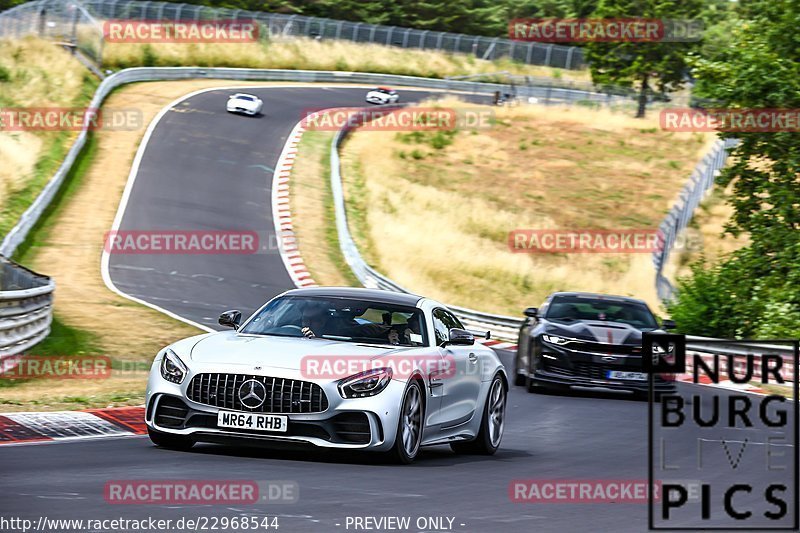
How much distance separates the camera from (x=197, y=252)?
3506 cm

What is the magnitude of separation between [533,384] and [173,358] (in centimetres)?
920

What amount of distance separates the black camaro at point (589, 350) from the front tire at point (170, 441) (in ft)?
27.8

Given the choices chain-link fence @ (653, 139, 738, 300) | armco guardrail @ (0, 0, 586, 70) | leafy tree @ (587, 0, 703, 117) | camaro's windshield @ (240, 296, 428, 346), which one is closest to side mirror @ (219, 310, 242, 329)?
camaro's windshield @ (240, 296, 428, 346)

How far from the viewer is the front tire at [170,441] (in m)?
10.0

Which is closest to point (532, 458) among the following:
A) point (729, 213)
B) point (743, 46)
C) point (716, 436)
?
point (716, 436)

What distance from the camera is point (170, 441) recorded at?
10125 mm

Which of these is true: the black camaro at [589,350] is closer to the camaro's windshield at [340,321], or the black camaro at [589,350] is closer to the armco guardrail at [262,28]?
the camaro's windshield at [340,321]

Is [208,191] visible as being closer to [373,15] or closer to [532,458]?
[532,458]

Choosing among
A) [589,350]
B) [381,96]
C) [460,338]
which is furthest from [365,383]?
[381,96]

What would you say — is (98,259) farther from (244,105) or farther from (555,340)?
(244,105)

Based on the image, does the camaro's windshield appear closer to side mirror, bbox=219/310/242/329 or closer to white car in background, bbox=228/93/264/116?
side mirror, bbox=219/310/242/329

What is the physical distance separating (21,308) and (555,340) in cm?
713

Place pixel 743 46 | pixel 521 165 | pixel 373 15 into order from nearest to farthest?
pixel 743 46 < pixel 521 165 < pixel 373 15

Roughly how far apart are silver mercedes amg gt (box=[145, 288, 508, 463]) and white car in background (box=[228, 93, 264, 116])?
4560 cm
